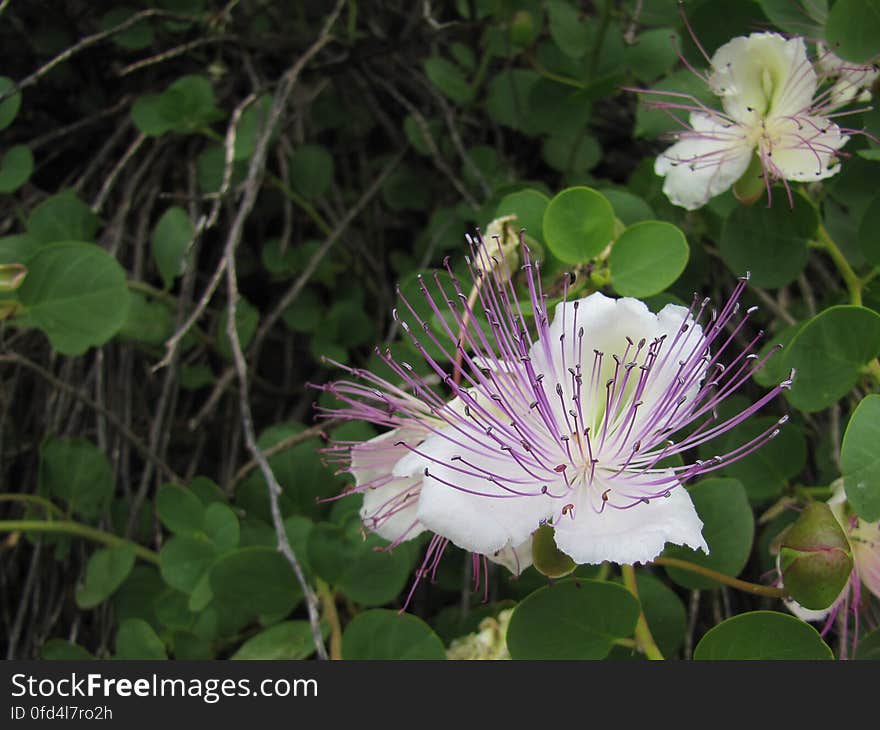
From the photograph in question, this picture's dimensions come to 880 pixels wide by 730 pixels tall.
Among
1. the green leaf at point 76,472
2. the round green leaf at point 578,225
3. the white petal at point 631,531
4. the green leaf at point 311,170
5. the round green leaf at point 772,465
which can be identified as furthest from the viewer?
the green leaf at point 311,170

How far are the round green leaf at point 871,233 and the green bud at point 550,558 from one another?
0.50m

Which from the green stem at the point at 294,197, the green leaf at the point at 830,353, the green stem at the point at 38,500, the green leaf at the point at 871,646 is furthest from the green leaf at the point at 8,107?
the green leaf at the point at 871,646

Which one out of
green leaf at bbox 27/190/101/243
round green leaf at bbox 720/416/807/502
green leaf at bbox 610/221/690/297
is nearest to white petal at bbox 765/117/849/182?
green leaf at bbox 610/221/690/297

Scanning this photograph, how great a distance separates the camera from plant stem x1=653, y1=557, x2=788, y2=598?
0.83 m

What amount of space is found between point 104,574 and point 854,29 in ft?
3.84

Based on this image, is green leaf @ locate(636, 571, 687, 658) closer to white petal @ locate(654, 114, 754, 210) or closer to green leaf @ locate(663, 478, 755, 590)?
green leaf @ locate(663, 478, 755, 590)

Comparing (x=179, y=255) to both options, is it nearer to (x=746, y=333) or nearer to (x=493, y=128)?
(x=493, y=128)

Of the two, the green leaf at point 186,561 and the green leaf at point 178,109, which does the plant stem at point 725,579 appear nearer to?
the green leaf at point 186,561

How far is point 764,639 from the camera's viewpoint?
767mm

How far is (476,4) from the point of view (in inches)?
58.6

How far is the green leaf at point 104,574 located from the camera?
1.20m

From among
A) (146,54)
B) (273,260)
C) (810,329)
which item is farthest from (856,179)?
(146,54)

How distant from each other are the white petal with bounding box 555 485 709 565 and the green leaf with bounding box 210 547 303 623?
1.29 ft

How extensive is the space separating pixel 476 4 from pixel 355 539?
0.97 m
